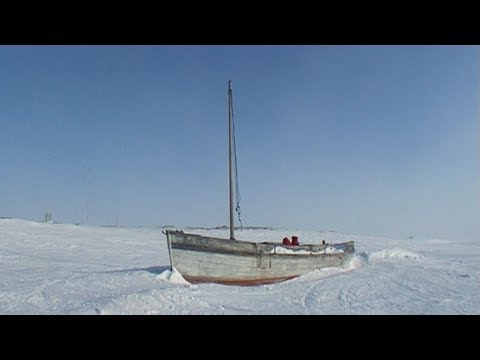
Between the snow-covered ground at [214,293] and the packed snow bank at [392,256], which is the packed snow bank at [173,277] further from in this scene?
the packed snow bank at [392,256]

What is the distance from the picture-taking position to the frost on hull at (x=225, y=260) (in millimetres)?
12820

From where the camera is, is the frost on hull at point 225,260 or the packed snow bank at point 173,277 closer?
the packed snow bank at point 173,277

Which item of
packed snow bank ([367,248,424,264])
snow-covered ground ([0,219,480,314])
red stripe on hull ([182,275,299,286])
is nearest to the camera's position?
snow-covered ground ([0,219,480,314])

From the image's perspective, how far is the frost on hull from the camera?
12.8m

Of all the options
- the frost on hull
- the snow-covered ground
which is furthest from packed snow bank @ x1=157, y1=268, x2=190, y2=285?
the frost on hull

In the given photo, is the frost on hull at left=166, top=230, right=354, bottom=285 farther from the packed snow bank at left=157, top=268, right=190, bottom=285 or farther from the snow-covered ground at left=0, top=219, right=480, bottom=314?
the snow-covered ground at left=0, top=219, right=480, bottom=314

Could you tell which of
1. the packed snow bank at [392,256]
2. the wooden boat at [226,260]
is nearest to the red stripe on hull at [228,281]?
the wooden boat at [226,260]

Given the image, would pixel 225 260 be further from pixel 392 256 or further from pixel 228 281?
A: pixel 392 256

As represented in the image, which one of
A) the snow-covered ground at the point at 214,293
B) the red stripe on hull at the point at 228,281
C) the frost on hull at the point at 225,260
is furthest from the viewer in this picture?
the frost on hull at the point at 225,260

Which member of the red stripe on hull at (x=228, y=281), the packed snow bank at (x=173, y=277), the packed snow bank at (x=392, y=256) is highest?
the packed snow bank at (x=173, y=277)

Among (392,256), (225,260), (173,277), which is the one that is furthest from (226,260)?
(392,256)

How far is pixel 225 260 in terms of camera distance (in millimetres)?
13047
